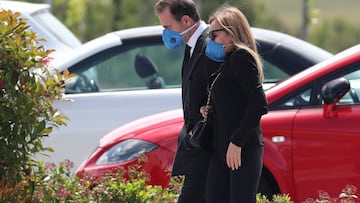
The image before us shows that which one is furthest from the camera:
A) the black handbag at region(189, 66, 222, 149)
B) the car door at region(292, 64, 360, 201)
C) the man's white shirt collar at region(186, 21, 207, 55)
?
A: the car door at region(292, 64, 360, 201)

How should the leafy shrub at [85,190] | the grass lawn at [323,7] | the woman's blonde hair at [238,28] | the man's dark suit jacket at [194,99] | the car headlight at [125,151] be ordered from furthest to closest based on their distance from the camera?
the grass lawn at [323,7] < the car headlight at [125,151] < the leafy shrub at [85,190] < the man's dark suit jacket at [194,99] < the woman's blonde hair at [238,28]

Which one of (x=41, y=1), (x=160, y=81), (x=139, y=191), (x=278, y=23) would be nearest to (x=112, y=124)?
(x=160, y=81)

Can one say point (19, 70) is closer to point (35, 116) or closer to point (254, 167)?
point (35, 116)

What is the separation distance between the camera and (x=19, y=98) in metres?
6.09

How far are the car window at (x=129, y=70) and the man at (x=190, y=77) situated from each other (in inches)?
132

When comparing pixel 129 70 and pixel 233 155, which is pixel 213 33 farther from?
pixel 129 70

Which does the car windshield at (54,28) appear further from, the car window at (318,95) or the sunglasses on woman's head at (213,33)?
the sunglasses on woman's head at (213,33)

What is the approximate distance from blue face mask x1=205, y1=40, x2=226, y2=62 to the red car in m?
1.67

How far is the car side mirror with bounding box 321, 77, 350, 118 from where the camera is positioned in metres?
6.94

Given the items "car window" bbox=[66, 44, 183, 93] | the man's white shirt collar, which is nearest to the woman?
the man's white shirt collar

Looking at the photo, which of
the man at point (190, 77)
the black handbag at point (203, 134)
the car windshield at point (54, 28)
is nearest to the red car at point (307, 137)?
the man at point (190, 77)

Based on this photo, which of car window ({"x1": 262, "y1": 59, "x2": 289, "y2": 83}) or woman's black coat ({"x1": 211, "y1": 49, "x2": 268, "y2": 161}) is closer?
woman's black coat ({"x1": 211, "y1": 49, "x2": 268, "y2": 161})

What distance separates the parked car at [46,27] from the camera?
33.4 ft

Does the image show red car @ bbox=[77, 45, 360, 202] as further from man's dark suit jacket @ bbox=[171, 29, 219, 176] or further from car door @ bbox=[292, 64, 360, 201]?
man's dark suit jacket @ bbox=[171, 29, 219, 176]
